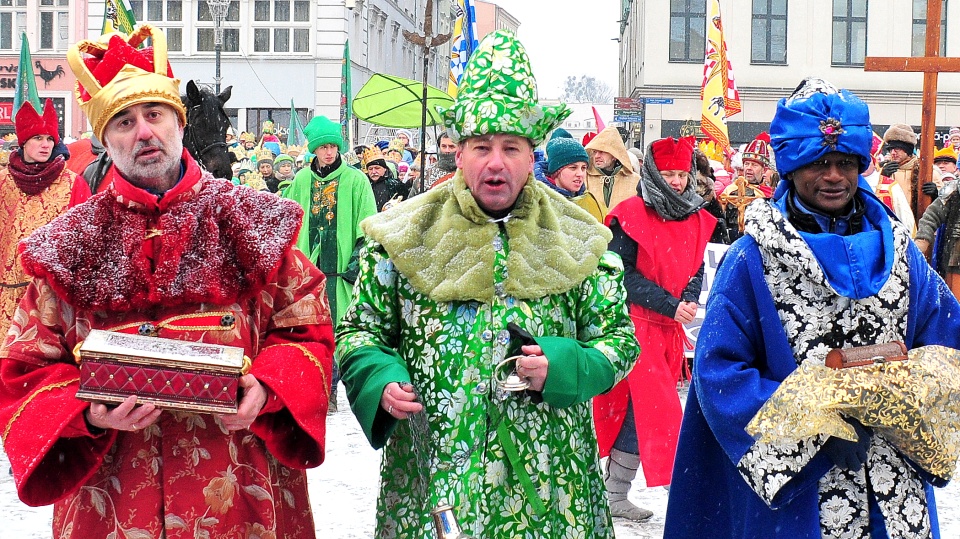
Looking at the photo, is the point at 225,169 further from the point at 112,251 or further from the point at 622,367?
the point at 622,367

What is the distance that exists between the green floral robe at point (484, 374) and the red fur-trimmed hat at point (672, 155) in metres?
2.81

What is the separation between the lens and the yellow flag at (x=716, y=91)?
1700 centimetres

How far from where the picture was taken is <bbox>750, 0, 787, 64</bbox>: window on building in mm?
35406

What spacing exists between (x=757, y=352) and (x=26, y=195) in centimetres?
504

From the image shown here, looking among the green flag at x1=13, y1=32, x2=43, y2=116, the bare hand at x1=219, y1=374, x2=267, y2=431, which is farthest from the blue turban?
the green flag at x1=13, y1=32, x2=43, y2=116

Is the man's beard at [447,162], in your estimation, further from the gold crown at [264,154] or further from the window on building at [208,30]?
the window on building at [208,30]

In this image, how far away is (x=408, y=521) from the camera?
Result: 3.00m

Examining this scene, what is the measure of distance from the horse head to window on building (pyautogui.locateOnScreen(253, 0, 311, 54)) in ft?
122

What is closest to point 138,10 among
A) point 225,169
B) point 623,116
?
point 623,116

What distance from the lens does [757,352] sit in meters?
3.09

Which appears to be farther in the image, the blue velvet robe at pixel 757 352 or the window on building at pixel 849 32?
the window on building at pixel 849 32

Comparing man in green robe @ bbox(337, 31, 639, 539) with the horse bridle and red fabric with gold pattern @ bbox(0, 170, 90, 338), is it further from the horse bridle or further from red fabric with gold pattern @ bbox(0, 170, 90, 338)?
red fabric with gold pattern @ bbox(0, 170, 90, 338)

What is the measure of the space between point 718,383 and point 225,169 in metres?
2.41


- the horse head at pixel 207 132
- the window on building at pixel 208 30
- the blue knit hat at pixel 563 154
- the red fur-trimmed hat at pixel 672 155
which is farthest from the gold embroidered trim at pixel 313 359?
the window on building at pixel 208 30
